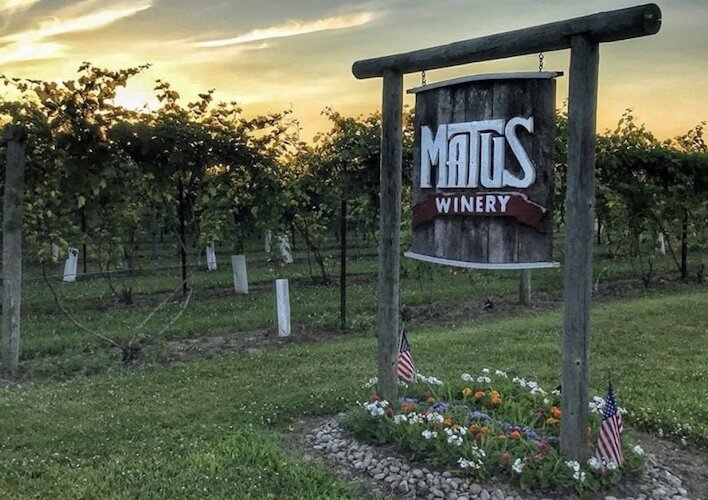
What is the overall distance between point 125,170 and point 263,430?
403 cm

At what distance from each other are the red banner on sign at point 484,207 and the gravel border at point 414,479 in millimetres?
1759

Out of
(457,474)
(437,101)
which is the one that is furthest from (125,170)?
(457,474)

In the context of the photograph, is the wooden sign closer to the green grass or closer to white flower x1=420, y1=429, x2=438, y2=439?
white flower x1=420, y1=429, x2=438, y2=439

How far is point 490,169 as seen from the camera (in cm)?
469

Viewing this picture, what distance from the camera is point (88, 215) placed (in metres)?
8.80

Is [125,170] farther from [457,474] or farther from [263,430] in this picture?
[457,474]

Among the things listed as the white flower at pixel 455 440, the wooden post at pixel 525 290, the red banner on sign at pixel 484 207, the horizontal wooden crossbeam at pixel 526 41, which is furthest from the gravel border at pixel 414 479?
the wooden post at pixel 525 290

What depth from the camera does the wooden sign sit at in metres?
4.56

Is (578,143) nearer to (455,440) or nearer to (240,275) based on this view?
(455,440)

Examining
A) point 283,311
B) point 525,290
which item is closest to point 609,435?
point 283,311

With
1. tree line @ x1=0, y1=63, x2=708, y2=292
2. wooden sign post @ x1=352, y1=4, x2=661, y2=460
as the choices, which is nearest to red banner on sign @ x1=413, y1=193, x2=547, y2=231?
wooden sign post @ x1=352, y1=4, x2=661, y2=460

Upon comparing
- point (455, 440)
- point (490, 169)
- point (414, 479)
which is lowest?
point (414, 479)

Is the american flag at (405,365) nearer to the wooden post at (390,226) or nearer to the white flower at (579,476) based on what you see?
the wooden post at (390,226)

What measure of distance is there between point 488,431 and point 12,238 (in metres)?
5.85
